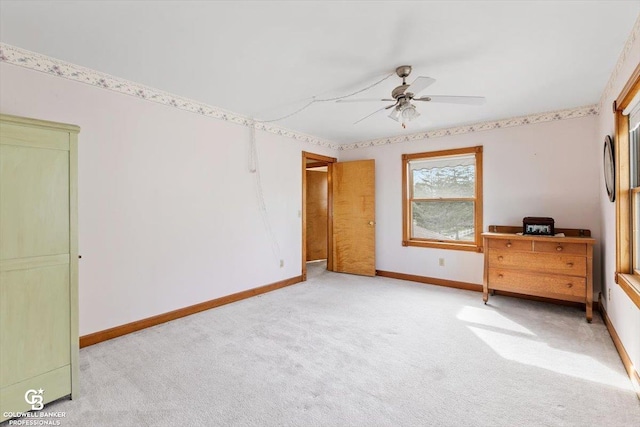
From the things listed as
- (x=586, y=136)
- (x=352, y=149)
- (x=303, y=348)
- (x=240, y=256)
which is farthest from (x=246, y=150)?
(x=586, y=136)

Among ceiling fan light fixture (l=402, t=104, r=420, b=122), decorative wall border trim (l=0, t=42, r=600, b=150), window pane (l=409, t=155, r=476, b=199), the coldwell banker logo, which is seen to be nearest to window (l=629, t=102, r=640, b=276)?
decorative wall border trim (l=0, t=42, r=600, b=150)

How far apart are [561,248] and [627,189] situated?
1053 millimetres

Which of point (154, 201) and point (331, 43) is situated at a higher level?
point (331, 43)

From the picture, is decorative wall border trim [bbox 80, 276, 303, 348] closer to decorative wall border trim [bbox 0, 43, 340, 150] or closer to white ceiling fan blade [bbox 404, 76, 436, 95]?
decorative wall border trim [bbox 0, 43, 340, 150]

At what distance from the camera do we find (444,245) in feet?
14.8

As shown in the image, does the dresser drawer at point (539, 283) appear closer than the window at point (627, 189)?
No

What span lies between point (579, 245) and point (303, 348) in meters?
3.01

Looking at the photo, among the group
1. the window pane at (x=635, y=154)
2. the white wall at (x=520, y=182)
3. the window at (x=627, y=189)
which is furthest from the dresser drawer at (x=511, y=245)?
the window pane at (x=635, y=154)

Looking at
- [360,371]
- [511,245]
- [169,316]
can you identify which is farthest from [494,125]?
[169,316]

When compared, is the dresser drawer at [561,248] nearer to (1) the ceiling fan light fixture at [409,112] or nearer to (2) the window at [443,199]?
(2) the window at [443,199]

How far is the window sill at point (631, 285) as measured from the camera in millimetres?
1899

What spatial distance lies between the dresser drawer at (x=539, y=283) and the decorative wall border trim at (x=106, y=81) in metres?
3.57

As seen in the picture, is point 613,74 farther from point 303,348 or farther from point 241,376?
point 241,376

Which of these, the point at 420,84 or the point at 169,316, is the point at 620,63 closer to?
the point at 420,84
